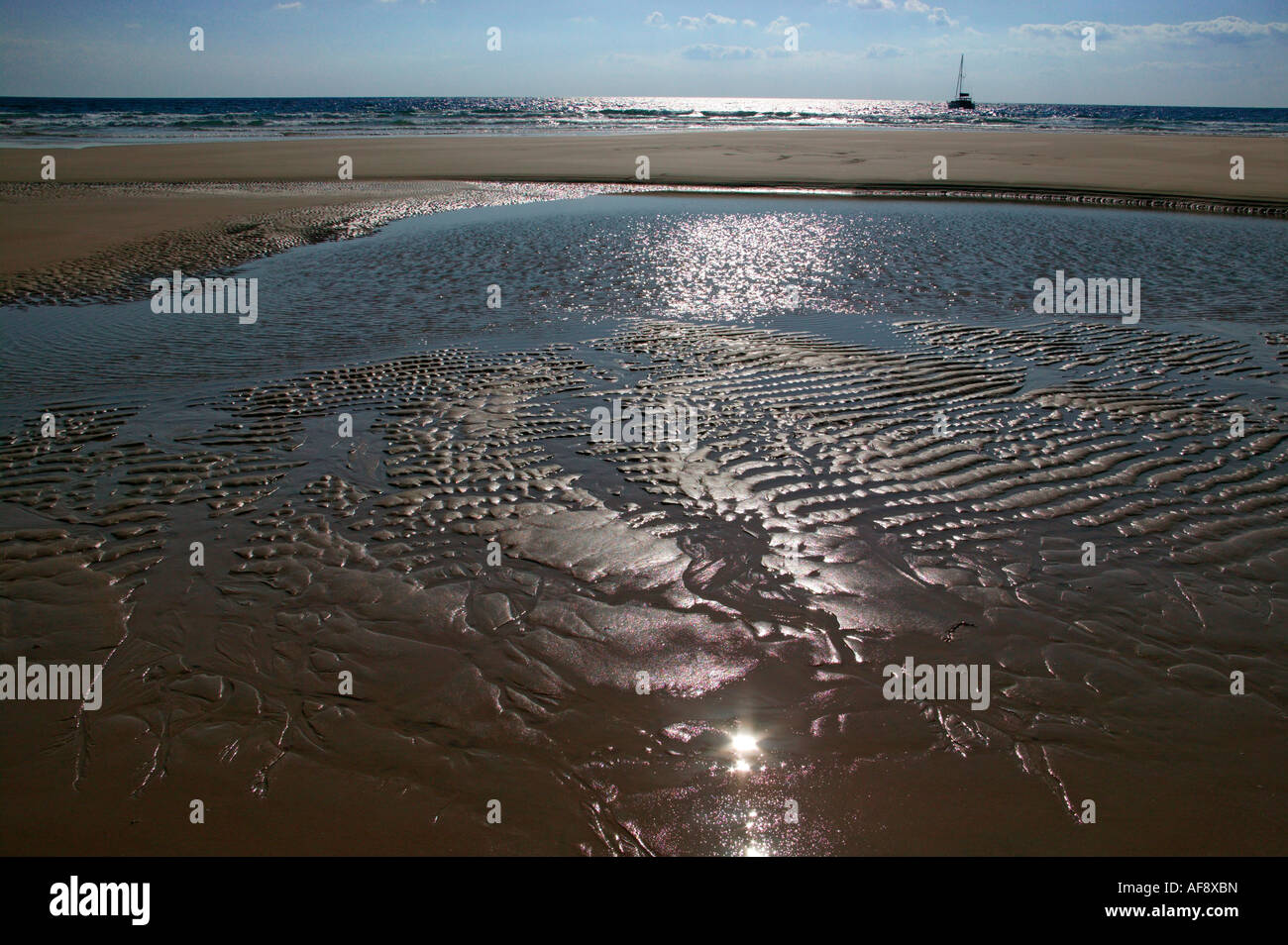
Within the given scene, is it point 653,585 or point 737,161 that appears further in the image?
point 737,161

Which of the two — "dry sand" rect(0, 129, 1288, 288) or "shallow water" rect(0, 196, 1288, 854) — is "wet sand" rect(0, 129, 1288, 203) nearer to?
"dry sand" rect(0, 129, 1288, 288)

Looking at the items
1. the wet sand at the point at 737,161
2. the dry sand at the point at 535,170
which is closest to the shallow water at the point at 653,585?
the dry sand at the point at 535,170

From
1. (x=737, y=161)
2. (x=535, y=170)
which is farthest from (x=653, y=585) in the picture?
(x=737, y=161)

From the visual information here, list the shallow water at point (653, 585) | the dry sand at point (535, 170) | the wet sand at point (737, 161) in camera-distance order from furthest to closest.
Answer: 1. the wet sand at point (737, 161)
2. the dry sand at point (535, 170)
3. the shallow water at point (653, 585)

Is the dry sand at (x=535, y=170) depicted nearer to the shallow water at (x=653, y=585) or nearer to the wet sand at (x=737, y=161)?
the wet sand at (x=737, y=161)

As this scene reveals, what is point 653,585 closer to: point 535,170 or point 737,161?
point 535,170
